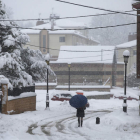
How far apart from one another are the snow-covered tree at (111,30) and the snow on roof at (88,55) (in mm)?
46003

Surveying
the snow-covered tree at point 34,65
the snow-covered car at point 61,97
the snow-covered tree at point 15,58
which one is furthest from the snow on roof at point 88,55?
the snow-covered tree at point 15,58

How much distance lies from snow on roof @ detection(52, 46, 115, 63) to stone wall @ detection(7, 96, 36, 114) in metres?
32.0

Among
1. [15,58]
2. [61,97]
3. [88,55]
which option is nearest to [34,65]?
[15,58]

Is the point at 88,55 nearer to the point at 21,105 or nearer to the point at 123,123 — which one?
the point at 21,105

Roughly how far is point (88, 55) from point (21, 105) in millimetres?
36782

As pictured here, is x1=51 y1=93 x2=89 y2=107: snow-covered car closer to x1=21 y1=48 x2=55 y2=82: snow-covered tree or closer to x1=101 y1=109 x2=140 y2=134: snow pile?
x1=21 y1=48 x2=55 y2=82: snow-covered tree

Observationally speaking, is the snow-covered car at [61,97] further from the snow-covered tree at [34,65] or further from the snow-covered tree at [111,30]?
the snow-covered tree at [111,30]

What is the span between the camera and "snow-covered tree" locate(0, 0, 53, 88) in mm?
21344

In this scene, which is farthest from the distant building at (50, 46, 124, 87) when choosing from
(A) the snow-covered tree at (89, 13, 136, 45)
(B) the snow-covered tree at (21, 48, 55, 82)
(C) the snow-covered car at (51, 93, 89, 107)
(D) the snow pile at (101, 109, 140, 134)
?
(A) the snow-covered tree at (89, 13, 136, 45)

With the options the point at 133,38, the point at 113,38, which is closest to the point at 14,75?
the point at 133,38

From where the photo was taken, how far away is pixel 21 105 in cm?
2222

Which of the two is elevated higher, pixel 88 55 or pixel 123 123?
pixel 88 55

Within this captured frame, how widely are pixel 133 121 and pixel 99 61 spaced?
4024 centimetres

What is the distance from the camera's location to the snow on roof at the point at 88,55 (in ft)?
184
